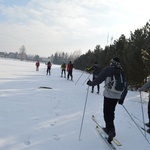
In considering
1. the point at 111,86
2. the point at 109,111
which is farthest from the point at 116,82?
the point at 109,111

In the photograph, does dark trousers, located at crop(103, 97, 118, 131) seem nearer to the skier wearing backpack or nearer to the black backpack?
the skier wearing backpack

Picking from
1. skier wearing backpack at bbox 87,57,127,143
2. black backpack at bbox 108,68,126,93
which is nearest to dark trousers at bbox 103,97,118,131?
skier wearing backpack at bbox 87,57,127,143

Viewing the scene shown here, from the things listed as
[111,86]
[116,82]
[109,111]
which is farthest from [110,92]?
[109,111]

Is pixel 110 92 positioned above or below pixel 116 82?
below

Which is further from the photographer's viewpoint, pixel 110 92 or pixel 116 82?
pixel 110 92

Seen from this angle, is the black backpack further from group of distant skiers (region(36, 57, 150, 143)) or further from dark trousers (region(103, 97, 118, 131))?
dark trousers (region(103, 97, 118, 131))

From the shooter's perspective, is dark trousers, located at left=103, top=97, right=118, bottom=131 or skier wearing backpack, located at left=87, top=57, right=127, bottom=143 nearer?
skier wearing backpack, located at left=87, top=57, right=127, bottom=143

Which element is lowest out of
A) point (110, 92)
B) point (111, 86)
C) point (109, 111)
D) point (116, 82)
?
point (109, 111)

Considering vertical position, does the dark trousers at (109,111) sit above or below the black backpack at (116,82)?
below

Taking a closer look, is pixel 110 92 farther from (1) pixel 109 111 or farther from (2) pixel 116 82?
(1) pixel 109 111

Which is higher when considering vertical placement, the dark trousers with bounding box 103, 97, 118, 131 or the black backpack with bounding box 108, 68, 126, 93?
the black backpack with bounding box 108, 68, 126, 93

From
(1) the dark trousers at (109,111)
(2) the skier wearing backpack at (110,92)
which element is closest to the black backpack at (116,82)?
(2) the skier wearing backpack at (110,92)

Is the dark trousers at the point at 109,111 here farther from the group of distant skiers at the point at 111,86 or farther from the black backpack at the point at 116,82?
the black backpack at the point at 116,82

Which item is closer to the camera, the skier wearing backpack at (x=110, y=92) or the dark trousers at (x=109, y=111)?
the skier wearing backpack at (x=110, y=92)
